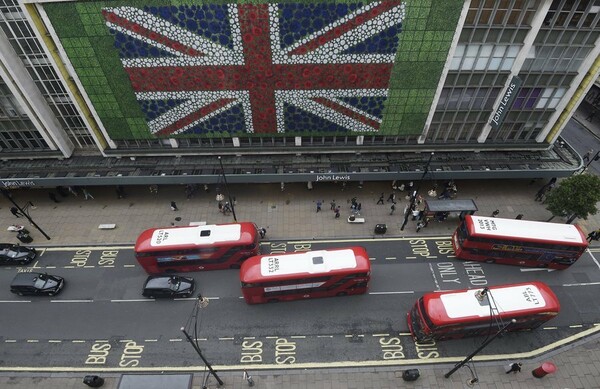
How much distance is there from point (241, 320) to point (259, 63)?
71.0 ft

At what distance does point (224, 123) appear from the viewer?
34.1m

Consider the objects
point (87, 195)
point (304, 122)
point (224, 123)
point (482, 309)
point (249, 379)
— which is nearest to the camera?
point (482, 309)

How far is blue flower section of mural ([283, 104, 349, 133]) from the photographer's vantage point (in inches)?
1318

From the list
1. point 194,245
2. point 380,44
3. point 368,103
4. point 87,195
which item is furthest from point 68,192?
point 380,44

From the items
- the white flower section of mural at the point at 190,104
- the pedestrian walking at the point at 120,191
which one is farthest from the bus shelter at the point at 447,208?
the pedestrian walking at the point at 120,191

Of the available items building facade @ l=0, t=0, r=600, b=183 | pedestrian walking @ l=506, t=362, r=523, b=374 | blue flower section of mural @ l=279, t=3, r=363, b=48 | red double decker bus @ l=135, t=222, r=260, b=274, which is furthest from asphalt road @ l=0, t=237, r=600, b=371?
blue flower section of mural @ l=279, t=3, r=363, b=48

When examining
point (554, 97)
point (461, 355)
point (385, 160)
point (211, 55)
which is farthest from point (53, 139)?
point (554, 97)

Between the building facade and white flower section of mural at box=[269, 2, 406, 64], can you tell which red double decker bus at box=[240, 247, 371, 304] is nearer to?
the building facade

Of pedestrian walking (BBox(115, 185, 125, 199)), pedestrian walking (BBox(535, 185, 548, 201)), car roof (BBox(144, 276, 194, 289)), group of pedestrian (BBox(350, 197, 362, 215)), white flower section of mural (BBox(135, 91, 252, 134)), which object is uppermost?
white flower section of mural (BBox(135, 91, 252, 134))

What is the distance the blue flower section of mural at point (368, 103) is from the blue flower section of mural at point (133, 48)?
16.3 metres

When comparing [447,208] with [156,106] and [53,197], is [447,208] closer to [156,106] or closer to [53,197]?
[156,106]

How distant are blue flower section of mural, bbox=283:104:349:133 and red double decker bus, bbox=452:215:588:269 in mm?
15228

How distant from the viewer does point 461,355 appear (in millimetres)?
Result: 25453

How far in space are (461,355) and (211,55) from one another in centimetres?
3092
